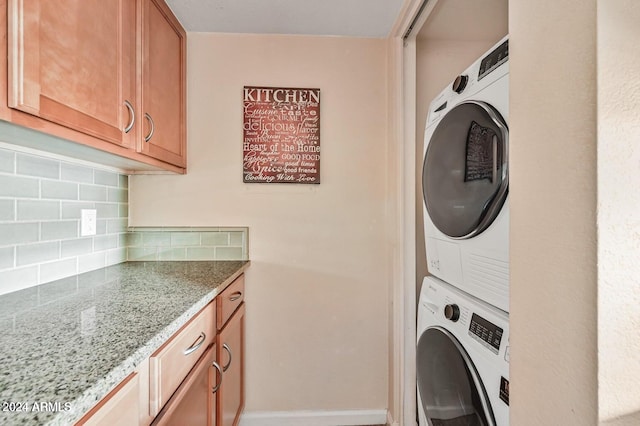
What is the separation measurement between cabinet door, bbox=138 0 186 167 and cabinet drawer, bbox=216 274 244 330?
0.68 metres

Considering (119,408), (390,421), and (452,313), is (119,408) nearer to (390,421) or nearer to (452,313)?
(452,313)

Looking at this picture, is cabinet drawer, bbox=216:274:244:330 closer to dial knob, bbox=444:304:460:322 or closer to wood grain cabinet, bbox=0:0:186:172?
wood grain cabinet, bbox=0:0:186:172

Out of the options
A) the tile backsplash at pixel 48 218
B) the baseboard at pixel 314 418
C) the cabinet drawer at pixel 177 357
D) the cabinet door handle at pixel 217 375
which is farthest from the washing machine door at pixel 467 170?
the tile backsplash at pixel 48 218

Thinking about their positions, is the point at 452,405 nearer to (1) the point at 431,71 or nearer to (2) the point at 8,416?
(2) the point at 8,416

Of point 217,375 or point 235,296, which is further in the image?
point 235,296

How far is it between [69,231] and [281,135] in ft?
3.56

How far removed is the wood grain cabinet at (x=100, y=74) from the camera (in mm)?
789

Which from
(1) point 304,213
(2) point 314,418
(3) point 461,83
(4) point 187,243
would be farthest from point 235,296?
(3) point 461,83

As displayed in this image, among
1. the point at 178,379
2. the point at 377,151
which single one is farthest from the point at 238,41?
the point at 178,379

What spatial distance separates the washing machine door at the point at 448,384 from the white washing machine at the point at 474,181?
0.69ft

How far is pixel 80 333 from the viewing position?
77 centimetres

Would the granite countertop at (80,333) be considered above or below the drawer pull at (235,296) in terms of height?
above

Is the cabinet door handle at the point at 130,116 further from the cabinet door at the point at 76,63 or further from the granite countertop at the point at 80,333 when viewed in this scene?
the granite countertop at the point at 80,333

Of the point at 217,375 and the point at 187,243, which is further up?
the point at 187,243
